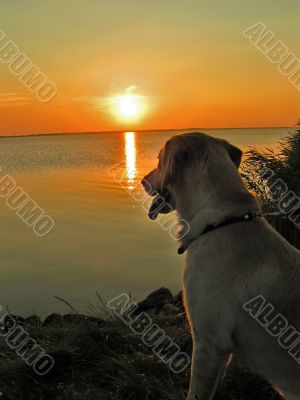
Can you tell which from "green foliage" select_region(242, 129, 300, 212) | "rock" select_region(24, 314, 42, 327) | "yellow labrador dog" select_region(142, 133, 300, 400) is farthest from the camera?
"green foliage" select_region(242, 129, 300, 212)

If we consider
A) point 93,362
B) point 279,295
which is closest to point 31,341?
point 93,362

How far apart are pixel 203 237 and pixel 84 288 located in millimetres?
7280

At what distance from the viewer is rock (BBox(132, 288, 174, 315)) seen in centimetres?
860

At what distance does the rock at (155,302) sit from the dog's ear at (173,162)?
4.69m

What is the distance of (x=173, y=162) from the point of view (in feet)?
13.3

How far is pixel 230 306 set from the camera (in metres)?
3.62

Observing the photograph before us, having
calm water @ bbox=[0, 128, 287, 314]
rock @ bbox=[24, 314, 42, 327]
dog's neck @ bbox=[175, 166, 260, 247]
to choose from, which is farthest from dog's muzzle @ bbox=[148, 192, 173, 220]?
calm water @ bbox=[0, 128, 287, 314]

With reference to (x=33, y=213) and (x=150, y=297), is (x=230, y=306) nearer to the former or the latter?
(x=150, y=297)

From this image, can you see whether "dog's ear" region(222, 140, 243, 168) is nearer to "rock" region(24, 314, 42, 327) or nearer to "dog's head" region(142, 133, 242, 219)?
"dog's head" region(142, 133, 242, 219)

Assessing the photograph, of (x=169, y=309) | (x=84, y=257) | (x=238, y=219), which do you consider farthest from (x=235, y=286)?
(x=84, y=257)

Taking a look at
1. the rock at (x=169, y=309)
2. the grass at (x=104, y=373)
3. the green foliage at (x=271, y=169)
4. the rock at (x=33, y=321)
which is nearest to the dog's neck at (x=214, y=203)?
the grass at (x=104, y=373)

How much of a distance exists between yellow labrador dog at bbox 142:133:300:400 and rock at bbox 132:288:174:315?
15.6ft

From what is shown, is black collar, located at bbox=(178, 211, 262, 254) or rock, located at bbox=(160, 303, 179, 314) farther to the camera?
rock, located at bbox=(160, 303, 179, 314)

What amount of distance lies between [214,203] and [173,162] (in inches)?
19.4
